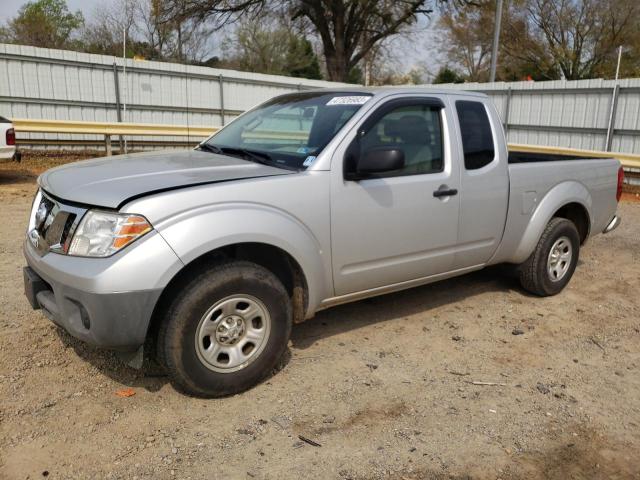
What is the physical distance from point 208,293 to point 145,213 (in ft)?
1.79

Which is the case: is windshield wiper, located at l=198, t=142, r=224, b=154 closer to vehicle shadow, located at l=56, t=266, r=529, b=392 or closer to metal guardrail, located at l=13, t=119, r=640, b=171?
vehicle shadow, located at l=56, t=266, r=529, b=392

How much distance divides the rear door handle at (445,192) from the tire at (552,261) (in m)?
1.36

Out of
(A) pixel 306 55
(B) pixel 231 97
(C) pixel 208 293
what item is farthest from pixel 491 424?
(A) pixel 306 55

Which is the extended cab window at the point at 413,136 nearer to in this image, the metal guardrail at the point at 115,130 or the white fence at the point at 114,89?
the metal guardrail at the point at 115,130

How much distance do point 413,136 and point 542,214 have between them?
1.59 meters

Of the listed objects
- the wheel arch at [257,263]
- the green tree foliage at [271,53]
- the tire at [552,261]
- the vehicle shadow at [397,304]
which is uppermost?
the green tree foliage at [271,53]

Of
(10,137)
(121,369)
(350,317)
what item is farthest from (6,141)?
(350,317)

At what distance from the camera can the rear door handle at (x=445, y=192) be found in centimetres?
413

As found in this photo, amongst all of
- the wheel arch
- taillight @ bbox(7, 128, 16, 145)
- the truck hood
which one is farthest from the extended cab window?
taillight @ bbox(7, 128, 16, 145)

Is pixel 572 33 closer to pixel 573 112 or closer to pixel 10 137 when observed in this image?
pixel 573 112

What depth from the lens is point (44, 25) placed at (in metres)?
40.3

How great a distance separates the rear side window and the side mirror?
3.15 ft

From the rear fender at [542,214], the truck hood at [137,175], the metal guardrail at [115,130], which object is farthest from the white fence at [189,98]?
the truck hood at [137,175]

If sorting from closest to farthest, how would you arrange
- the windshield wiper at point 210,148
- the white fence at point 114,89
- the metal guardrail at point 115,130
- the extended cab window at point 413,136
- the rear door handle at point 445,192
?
the extended cab window at point 413,136 < the rear door handle at point 445,192 < the windshield wiper at point 210,148 < the metal guardrail at point 115,130 < the white fence at point 114,89
